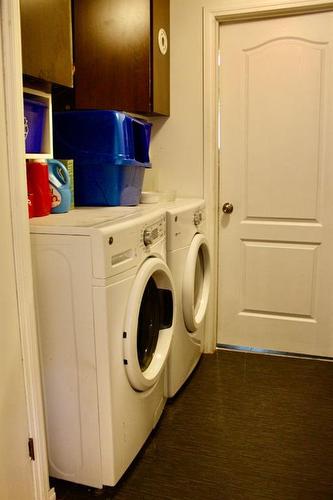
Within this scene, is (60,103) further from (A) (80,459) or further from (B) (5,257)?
(A) (80,459)

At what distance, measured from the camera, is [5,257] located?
1.29 m

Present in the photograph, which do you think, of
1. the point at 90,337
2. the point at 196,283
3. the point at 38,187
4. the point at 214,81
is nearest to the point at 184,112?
the point at 214,81

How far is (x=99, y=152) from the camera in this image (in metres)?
1.99

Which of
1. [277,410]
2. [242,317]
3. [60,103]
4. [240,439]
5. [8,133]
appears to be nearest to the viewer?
[8,133]

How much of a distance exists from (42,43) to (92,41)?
2.72ft

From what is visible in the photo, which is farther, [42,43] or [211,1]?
[211,1]

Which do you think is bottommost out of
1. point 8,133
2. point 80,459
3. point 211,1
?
point 80,459

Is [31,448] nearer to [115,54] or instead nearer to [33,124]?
[33,124]

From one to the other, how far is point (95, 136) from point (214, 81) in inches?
36.8

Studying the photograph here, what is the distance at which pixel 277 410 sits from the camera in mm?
2143

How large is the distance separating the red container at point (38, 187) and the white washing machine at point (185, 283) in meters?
0.56

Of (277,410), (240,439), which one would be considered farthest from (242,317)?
(240,439)

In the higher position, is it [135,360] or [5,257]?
[5,257]

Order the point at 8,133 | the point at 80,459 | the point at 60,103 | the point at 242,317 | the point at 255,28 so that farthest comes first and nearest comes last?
the point at 242,317 < the point at 255,28 < the point at 60,103 < the point at 80,459 < the point at 8,133
